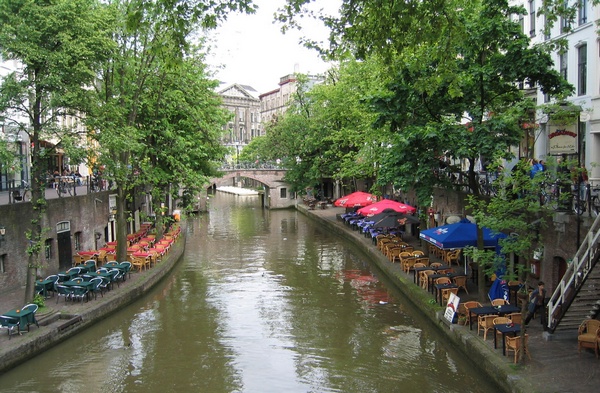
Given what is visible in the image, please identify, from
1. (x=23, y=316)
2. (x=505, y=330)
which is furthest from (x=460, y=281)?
(x=23, y=316)

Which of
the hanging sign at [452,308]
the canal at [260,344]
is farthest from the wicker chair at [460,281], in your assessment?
the hanging sign at [452,308]

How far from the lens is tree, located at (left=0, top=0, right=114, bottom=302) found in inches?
632

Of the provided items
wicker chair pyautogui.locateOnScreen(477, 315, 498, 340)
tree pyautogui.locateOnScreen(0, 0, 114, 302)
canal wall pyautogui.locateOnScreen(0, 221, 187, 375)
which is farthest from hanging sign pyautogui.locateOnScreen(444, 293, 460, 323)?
tree pyautogui.locateOnScreen(0, 0, 114, 302)

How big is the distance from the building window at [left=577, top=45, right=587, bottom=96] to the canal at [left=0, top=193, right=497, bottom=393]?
1065 centimetres

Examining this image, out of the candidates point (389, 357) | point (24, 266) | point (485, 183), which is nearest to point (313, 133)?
point (485, 183)

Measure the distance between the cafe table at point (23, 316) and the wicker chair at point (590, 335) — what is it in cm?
1414

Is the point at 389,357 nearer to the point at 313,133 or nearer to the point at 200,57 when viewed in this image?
the point at 200,57

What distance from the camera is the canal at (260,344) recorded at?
43.9ft

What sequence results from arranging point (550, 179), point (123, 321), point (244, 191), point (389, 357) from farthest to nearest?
point (244, 191), point (123, 321), point (389, 357), point (550, 179)

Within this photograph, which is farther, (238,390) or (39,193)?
(39,193)

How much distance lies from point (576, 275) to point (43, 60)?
15839mm

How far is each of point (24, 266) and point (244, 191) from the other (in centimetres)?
7255

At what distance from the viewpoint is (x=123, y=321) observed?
18.8 m

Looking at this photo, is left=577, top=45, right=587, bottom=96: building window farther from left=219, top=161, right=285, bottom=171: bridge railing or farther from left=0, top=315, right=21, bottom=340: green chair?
left=219, top=161, right=285, bottom=171: bridge railing
